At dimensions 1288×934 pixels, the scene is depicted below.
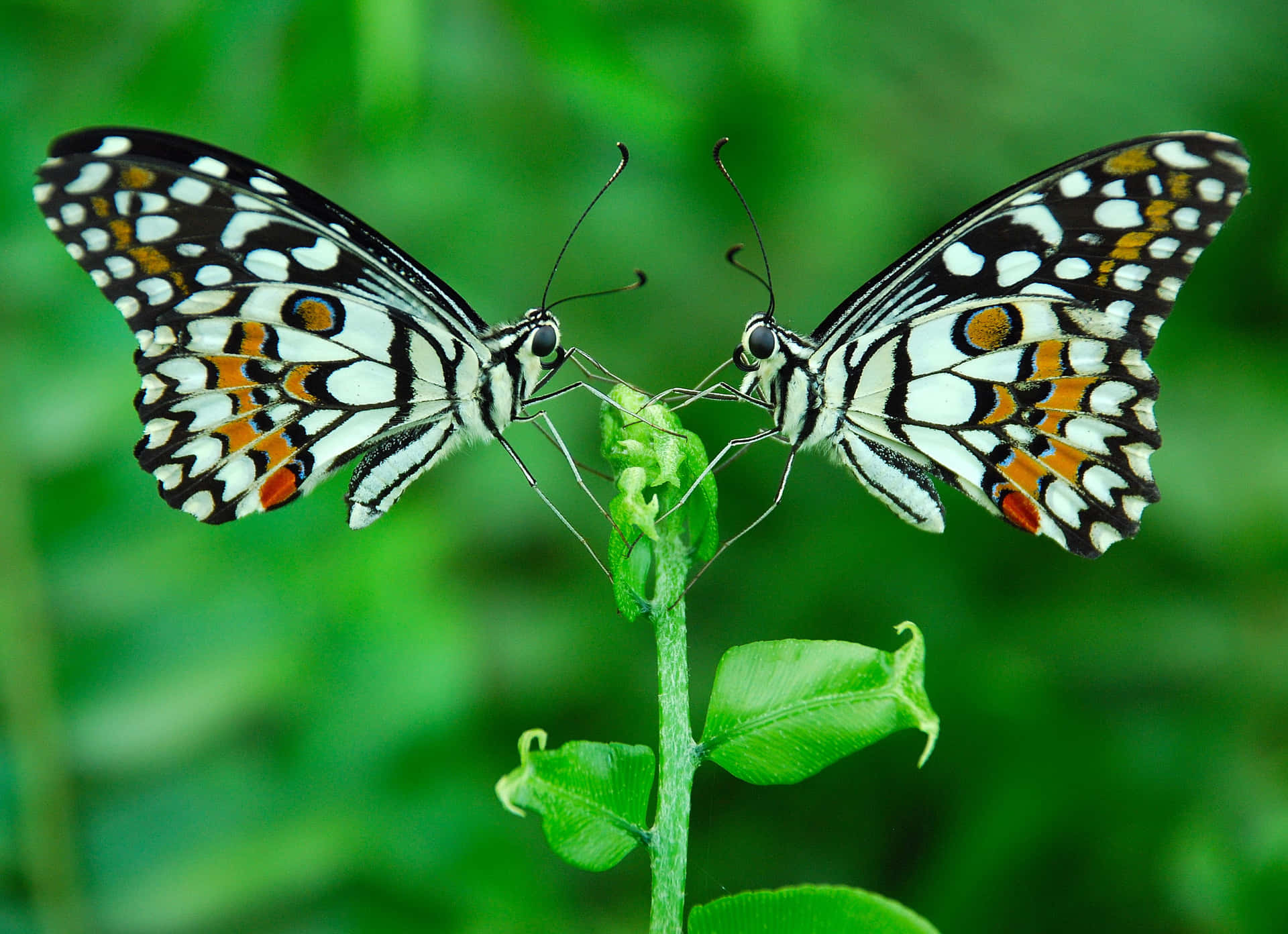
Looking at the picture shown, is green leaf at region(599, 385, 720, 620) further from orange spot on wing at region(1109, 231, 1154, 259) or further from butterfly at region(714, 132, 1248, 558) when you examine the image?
orange spot on wing at region(1109, 231, 1154, 259)

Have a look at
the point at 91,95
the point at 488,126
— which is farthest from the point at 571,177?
the point at 91,95

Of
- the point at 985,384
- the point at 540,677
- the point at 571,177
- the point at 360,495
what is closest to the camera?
the point at 360,495

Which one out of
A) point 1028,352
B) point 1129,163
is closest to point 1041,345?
point 1028,352

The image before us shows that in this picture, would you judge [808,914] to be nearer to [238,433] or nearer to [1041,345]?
[1041,345]

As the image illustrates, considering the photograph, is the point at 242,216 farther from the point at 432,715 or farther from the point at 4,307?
the point at 432,715

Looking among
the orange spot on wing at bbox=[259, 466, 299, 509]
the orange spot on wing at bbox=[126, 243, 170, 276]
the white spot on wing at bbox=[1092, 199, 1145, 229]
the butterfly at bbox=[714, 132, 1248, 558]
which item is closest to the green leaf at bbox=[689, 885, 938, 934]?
the butterfly at bbox=[714, 132, 1248, 558]
